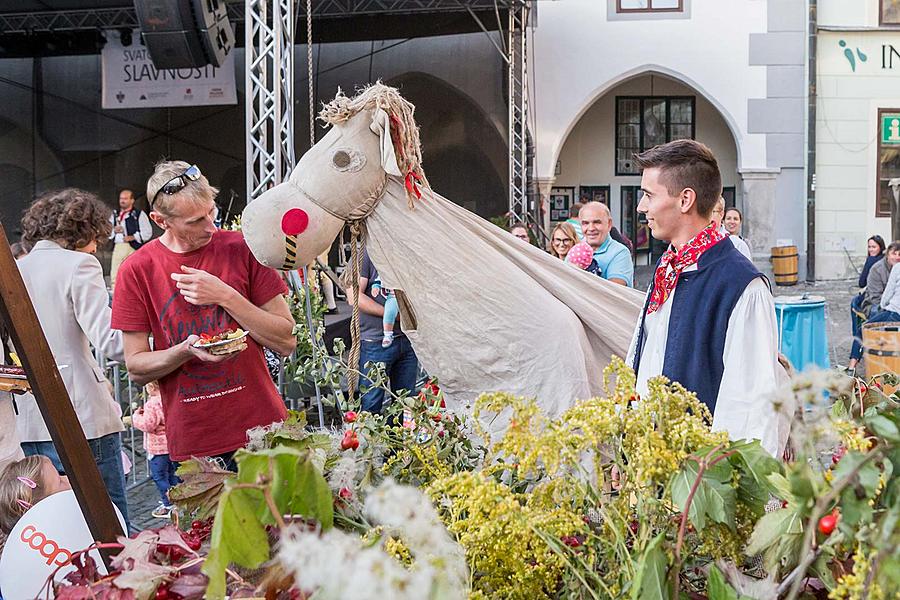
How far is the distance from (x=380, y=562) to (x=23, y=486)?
193 cm

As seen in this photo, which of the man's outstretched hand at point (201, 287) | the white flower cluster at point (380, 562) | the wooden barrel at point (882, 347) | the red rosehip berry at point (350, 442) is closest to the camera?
the white flower cluster at point (380, 562)

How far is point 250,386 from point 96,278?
29.2 inches

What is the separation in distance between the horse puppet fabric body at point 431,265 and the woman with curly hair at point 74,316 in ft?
3.24

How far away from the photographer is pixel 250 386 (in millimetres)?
2637

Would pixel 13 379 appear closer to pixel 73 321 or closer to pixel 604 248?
pixel 73 321

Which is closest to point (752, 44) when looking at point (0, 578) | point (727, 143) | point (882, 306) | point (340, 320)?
point (727, 143)

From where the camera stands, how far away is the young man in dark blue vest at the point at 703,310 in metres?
1.82

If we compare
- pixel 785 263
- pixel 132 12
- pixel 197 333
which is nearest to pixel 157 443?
pixel 197 333

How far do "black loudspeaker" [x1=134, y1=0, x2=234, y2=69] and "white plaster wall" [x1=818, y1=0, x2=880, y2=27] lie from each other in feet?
34.6

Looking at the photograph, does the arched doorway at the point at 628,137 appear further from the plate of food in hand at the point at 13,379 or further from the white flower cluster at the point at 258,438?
the white flower cluster at the point at 258,438

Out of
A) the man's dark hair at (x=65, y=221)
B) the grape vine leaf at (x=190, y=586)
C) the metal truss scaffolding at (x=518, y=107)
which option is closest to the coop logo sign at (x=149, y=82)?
the metal truss scaffolding at (x=518, y=107)

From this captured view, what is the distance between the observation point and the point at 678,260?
2029 millimetres

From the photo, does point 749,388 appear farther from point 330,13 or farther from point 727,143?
point 727,143

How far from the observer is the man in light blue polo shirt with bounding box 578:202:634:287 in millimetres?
5039
